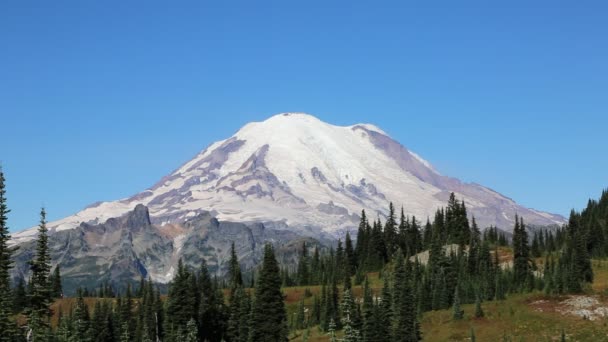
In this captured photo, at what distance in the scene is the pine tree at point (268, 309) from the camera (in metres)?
84.9

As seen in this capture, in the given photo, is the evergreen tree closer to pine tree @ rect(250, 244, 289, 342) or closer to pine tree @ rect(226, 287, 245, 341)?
pine tree @ rect(226, 287, 245, 341)

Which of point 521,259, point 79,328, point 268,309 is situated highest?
point 521,259

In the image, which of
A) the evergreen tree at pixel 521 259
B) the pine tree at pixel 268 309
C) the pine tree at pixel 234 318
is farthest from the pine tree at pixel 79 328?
the evergreen tree at pixel 521 259

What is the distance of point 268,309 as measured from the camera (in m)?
85.8

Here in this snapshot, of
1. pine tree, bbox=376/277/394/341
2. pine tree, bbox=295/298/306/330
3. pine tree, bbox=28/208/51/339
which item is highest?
pine tree, bbox=28/208/51/339

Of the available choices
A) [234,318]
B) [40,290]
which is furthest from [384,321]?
[40,290]

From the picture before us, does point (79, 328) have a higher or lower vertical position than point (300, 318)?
higher

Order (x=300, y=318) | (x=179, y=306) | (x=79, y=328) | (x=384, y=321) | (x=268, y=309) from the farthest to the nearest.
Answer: (x=300, y=318)
(x=179, y=306)
(x=79, y=328)
(x=384, y=321)
(x=268, y=309)

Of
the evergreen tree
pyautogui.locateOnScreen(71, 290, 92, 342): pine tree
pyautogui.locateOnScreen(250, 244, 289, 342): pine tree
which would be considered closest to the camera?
pyautogui.locateOnScreen(250, 244, 289, 342): pine tree

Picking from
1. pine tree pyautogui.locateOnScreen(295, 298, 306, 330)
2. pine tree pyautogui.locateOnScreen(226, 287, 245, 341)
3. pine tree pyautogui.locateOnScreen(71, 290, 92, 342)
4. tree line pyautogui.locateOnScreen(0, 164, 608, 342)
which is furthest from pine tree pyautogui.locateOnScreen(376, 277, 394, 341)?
pine tree pyautogui.locateOnScreen(295, 298, 306, 330)

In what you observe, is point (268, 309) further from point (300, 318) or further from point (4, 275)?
point (300, 318)

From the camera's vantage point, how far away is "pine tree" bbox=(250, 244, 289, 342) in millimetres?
84938

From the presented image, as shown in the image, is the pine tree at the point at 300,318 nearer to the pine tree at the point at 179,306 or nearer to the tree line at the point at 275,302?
the tree line at the point at 275,302

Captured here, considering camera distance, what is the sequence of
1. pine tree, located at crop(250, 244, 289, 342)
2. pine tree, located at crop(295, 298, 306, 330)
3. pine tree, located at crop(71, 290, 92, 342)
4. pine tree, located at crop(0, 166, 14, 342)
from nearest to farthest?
1. pine tree, located at crop(0, 166, 14, 342)
2. pine tree, located at crop(250, 244, 289, 342)
3. pine tree, located at crop(71, 290, 92, 342)
4. pine tree, located at crop(295, 298, 306, 330)
